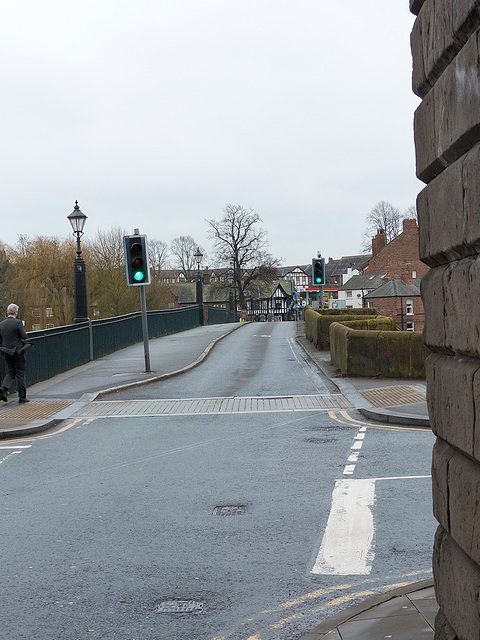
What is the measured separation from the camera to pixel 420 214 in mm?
3318

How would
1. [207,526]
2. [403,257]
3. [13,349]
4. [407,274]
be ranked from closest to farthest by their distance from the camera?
[207,526] < [13,349] < [407,274] < [403,257]

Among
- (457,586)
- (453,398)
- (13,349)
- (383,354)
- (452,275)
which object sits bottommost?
(383,354)

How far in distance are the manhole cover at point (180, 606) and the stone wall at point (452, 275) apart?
1.82 m

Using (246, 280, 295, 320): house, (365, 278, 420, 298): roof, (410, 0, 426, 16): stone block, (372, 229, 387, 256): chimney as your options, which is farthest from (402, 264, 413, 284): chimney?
(410, 0, 426, 16): stone block

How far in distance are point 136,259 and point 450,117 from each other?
1672 centimetres

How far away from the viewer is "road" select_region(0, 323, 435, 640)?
4.55 meters

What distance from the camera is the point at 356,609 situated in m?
4.20

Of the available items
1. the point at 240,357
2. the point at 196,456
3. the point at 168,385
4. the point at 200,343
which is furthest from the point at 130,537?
the point at 200,343

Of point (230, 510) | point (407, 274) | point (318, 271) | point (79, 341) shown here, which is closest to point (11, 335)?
point (79, 341)

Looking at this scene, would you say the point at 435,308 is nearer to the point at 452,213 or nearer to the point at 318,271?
the point at 452,213

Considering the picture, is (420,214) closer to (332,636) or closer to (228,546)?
(332,636)

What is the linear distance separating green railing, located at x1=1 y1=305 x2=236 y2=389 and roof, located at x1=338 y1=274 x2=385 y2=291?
150ft

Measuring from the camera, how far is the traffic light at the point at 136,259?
18.9m

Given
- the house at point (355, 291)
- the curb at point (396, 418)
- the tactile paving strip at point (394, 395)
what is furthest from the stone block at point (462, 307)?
the house at point (355, 291)
